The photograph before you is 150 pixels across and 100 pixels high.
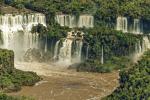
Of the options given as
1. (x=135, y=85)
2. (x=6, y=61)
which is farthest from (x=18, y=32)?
(x=135, y=85)

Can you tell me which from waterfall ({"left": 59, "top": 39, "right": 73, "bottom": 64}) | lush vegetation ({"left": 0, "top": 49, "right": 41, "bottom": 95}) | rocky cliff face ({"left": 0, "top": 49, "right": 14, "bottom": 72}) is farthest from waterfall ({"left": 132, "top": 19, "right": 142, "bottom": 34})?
rocky cliff face ({"left": 0, "top": 49, "right": 14, "bottom": 72})

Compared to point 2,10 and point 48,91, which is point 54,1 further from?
point 48,91

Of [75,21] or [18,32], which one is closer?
[18,32]

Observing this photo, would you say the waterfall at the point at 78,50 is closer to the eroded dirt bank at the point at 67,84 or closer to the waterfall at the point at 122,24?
the eroded dirt bank at the point at 67,84

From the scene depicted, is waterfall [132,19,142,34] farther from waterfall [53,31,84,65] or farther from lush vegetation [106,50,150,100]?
lush vegetation [106,50,150,100]

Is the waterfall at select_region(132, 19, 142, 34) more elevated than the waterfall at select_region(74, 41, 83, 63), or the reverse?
the waterfall at select_region(132, 19, 142, 34)

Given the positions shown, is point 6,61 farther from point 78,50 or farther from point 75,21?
point 75,21
